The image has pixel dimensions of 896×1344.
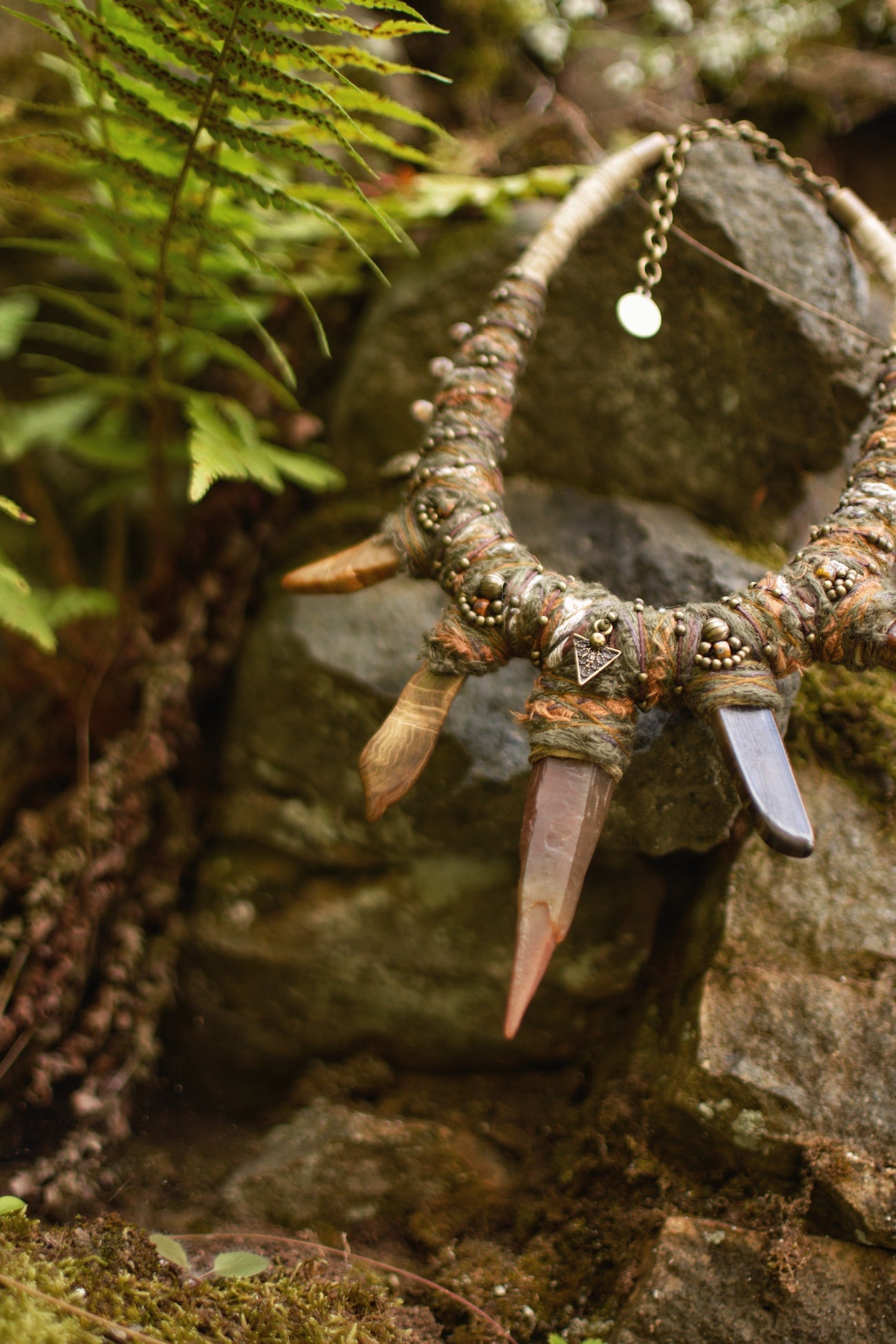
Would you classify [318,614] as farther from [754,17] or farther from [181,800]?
[754,17]

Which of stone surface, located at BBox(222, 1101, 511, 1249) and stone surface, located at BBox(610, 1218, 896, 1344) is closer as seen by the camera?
stone surface, located at BBox(610, 1218, 896, 1344)

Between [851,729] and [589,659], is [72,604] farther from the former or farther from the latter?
[851,729]

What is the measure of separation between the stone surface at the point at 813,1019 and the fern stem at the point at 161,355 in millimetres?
1607

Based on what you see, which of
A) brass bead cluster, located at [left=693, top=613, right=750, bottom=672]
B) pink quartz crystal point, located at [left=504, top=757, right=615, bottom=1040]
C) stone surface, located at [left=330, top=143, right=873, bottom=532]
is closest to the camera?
pink quartz crystal point, located at [left=504, top=757, right=615, bottom=1040]

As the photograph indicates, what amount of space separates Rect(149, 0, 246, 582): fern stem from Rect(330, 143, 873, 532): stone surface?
0.70m

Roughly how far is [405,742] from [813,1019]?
3.01ft

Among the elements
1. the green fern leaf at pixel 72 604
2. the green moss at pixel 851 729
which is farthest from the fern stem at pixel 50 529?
the green moss at pixel 851 729

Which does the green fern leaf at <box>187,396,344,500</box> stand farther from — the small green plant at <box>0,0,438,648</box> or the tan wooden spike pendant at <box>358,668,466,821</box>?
the tan wooden spike pendant at <box>358,668,466,821</box>

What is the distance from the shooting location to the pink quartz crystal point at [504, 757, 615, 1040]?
1.09m

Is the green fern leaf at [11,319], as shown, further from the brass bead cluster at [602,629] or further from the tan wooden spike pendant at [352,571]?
the brass bead cluster at [602,629]

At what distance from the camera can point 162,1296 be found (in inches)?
49.3

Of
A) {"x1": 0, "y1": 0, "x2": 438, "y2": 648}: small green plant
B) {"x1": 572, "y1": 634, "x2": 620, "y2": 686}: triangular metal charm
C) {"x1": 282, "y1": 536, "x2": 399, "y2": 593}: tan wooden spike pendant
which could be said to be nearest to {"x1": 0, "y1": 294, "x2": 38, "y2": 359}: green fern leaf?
{"x1": 0, "y1": 0, "x2": 438, "y2": 648}: small green plant

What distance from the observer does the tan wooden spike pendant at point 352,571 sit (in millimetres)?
1476

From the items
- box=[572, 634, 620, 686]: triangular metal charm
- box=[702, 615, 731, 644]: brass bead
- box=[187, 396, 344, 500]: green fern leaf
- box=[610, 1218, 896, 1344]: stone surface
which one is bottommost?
box=[610, 1218, 896, 1344]: stone surface
